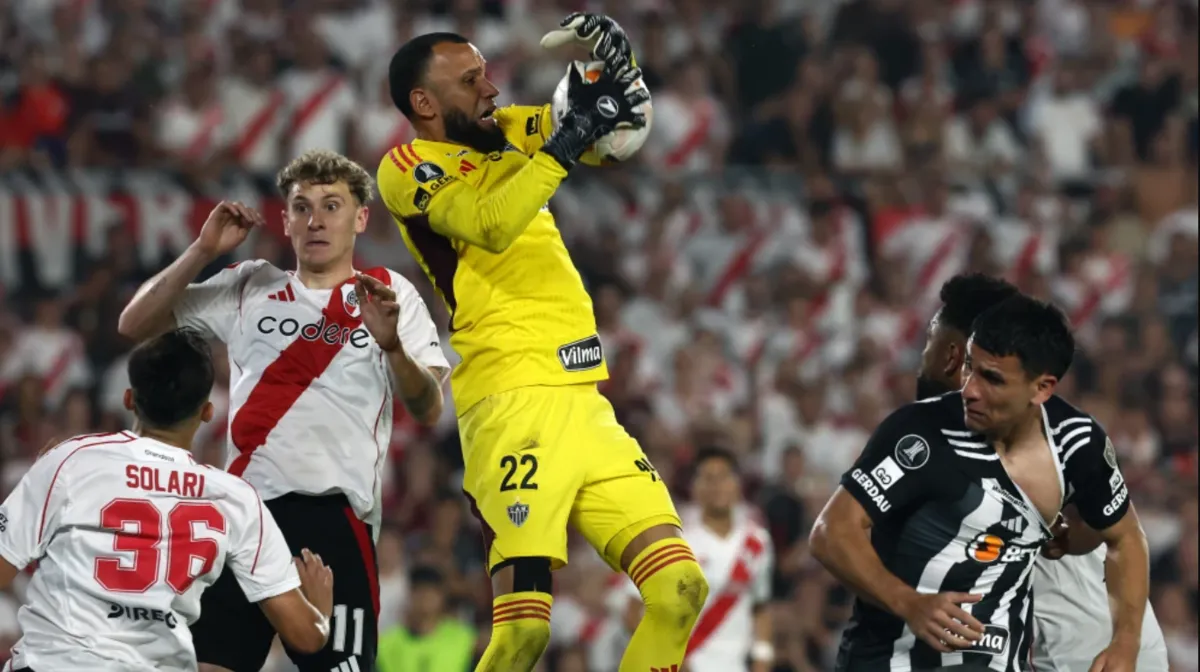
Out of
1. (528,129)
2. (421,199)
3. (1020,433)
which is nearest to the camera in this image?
(1020,433)

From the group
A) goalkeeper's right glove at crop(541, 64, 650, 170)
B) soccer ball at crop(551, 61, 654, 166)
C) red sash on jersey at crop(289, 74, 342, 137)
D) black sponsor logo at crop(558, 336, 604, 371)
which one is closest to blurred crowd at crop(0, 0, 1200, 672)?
red sash on jersey at crop(289, 74, 342, 137)

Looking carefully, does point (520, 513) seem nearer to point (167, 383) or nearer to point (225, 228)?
point (167, 383)

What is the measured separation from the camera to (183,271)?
6.93 m

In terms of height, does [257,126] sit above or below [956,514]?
above

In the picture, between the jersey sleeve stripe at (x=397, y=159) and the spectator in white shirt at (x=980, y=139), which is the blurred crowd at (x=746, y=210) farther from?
the jersey sleeve stripe at (x=397, y=159)

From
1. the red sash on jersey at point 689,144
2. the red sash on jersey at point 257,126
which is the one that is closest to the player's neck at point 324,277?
the red sash on jersey at point 257,126

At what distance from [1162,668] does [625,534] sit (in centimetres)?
214

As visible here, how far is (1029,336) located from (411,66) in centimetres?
248

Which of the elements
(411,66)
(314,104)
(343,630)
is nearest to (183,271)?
(411,66)

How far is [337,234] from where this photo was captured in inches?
282

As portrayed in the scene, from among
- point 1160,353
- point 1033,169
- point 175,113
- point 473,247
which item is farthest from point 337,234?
point 1033,169

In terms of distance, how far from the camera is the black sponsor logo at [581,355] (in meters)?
6.84

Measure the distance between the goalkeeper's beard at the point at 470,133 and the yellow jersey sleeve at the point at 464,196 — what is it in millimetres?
155

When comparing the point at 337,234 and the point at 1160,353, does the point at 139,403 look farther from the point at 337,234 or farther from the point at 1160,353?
the point at 1160,353
